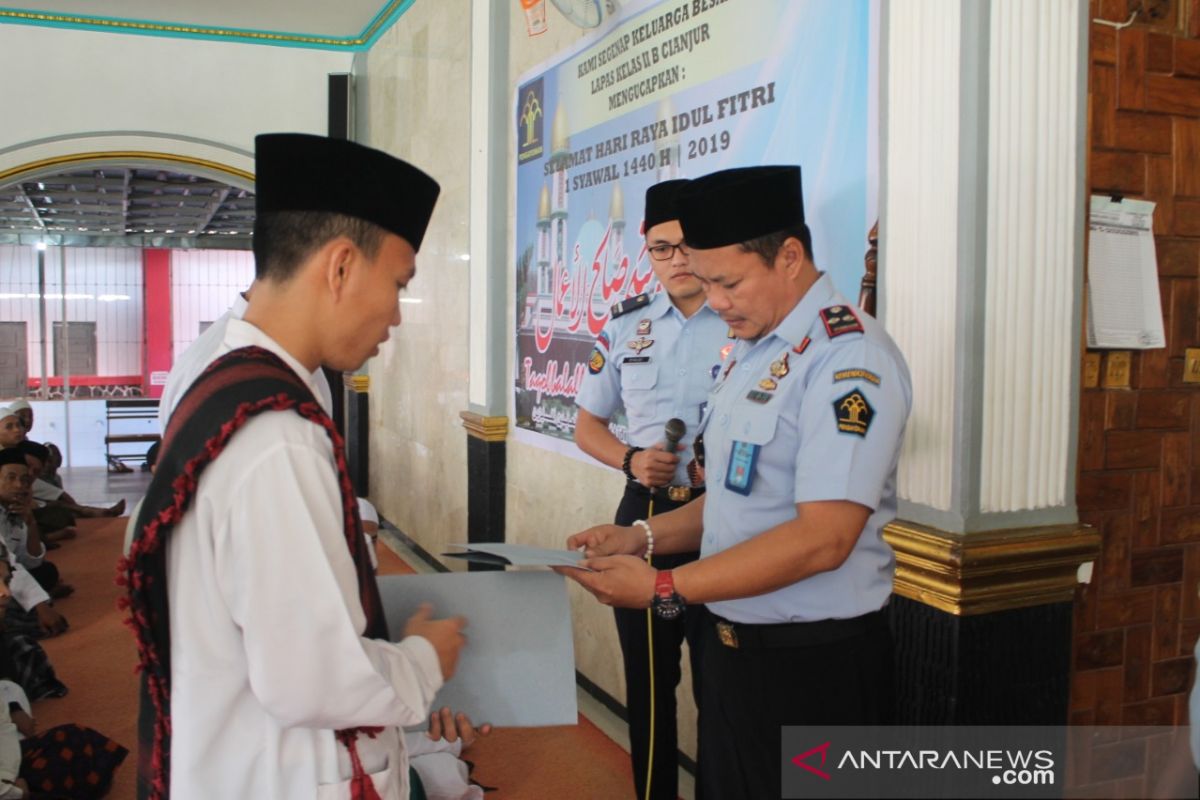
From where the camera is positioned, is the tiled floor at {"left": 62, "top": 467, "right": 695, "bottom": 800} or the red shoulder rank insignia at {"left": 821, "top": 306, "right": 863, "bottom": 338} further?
the tiled floor at {"left": 62, "top": 467, "right": 695, "bottom": 800}

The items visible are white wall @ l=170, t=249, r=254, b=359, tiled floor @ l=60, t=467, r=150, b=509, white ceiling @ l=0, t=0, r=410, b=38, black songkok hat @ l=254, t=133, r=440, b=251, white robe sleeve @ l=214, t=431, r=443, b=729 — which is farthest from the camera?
white wall @ l=170, t=249, r=254, b=359

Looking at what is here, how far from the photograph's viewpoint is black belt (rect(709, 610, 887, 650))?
1655 millimetres

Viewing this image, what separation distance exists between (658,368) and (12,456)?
4.93m

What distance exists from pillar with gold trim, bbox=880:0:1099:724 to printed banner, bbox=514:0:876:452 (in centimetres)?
23

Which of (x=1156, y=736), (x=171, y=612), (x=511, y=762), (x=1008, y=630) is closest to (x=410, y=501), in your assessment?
(x=511, y=762)

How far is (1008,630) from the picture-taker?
83.7 inches

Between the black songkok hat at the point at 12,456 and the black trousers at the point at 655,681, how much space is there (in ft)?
14.3

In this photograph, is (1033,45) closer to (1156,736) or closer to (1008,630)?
(1008,630)

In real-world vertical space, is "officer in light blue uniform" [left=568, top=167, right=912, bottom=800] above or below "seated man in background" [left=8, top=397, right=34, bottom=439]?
above

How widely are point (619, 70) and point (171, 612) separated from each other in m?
2.90

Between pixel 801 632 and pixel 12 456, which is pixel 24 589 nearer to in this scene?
pixel 12 456

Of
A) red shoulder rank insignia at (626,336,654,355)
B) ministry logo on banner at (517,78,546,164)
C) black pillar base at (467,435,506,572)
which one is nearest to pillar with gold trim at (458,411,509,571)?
black pillar base at (467,435,506,572)

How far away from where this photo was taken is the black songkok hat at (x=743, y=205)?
1668mm

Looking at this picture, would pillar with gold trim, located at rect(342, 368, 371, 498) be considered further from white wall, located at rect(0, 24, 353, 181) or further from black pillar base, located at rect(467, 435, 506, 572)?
black pillar base, located at rect(467, 435, 506, 572)
